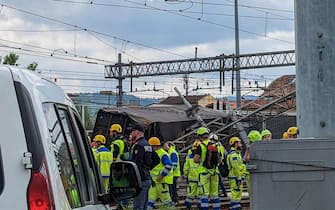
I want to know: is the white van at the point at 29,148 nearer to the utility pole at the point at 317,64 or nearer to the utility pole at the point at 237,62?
the utility pole at the point at 317,64

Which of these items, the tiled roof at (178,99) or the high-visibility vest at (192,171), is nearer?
the high-visibility vest at (192,171)

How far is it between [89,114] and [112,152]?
54.9 feet

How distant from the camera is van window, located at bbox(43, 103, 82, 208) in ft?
11.0

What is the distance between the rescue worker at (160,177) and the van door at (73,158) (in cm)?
1125

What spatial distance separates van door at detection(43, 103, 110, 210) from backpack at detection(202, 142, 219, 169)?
11430mm

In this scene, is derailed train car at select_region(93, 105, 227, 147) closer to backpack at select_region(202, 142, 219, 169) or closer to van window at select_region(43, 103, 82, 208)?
backpack at select_region(202, 142, 219, 169)

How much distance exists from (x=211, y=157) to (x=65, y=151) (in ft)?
41.8

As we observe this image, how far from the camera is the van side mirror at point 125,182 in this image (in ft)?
14.4

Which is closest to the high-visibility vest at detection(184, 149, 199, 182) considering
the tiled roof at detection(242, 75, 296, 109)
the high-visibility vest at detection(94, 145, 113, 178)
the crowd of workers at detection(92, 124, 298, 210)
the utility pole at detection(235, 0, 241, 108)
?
the crowd of workers at detection(92, 124, 298, 210)

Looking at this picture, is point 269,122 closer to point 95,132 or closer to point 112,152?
point 95,132

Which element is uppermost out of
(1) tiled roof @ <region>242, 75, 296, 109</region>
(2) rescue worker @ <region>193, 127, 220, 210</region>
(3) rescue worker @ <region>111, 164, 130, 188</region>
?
(1) tiled roof @ <region>242, 75, 296, 109</region>

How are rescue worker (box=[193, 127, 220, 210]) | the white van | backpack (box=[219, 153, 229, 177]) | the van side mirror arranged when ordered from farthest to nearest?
backpack (box=[219, 153, 229, 177]) → rescue worker (box=[193, 127, 220, 210]) → the van side mirror → the white van

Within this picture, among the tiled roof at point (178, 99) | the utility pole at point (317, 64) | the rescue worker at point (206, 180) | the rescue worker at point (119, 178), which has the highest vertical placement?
the tiled roof at point (178, 99)

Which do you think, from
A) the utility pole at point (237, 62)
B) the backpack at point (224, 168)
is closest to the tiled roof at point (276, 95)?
the utility pole at point (237, 62)
